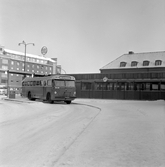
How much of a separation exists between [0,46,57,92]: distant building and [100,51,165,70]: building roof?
26.4 meters

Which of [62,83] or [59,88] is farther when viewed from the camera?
[62,83]

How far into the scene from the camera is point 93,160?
5156mm

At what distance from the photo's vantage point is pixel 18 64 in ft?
298

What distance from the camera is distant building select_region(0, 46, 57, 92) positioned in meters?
83.3

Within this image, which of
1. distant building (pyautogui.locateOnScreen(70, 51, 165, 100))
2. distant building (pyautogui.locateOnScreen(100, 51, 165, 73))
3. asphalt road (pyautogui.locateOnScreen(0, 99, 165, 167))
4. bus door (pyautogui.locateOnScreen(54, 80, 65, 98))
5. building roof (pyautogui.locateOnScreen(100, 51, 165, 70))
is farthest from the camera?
building roof (pyautogui.locateOnScreen(100, 51, 165, 70))

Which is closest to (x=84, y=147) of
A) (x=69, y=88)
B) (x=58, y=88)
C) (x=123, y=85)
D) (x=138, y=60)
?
(x=58, y=88)

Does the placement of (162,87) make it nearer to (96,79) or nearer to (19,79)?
(96,79)

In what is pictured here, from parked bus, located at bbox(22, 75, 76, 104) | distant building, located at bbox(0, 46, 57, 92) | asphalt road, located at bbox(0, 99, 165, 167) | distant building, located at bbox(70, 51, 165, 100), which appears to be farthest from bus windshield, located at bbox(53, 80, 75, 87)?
distant building, located at bbox(0, 46, 57, 92)

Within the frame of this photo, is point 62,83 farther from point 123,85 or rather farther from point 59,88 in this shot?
point 123,85

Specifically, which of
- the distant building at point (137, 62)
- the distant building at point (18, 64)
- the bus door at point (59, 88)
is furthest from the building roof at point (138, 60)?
the bus door at point (59, 88)

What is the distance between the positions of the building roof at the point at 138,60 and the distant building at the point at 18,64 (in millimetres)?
26439

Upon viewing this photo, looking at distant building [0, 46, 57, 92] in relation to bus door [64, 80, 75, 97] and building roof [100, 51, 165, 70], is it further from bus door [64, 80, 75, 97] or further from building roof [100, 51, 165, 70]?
bus door [64, 80, 75, 97]

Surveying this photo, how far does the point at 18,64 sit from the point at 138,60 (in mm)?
49600

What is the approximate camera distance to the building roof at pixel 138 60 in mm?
55844
